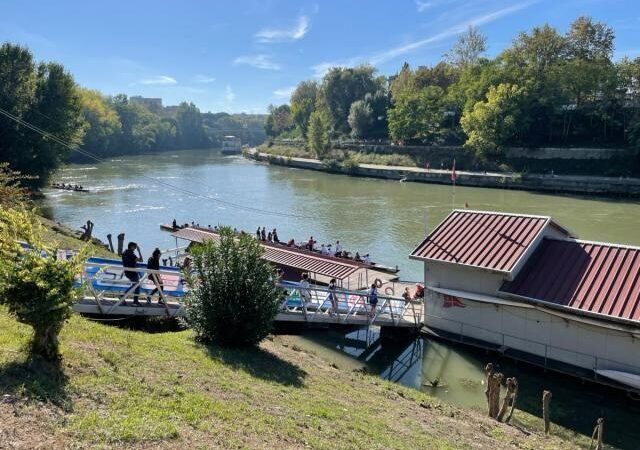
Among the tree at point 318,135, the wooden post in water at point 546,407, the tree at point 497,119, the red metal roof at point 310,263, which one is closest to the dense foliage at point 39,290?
the wooden post in water at point 546,407

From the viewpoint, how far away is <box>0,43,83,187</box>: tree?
48219 mm

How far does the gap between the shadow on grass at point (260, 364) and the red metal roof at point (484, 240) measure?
8659mm

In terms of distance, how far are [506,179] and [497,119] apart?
1057 cm

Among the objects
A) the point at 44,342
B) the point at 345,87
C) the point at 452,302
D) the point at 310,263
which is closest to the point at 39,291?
the point at 44,342

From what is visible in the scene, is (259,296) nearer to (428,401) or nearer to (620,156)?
(428,401)

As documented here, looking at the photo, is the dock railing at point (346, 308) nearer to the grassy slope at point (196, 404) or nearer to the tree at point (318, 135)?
the grassy slope at point (196, 404)

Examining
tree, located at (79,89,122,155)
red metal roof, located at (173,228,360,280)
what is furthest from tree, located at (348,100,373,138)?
red metal roof, located at (173,228,360,280)

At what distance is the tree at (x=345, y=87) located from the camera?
126812 millimetres

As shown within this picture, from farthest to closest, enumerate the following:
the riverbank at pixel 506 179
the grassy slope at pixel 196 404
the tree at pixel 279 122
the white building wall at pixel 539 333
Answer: the tree at pixel 279 122 → the riverbank at pixel 506 179 → the white building wall at pixel 539 333 → the grassy slope at pixel 196 404

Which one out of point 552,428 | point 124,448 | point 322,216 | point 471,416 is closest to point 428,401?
point 471,416

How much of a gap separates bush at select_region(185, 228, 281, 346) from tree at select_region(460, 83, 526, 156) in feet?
232

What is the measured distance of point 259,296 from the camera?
1402cm

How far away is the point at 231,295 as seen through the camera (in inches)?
545

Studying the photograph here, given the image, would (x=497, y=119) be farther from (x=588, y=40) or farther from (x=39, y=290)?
(x=39, y=290)
